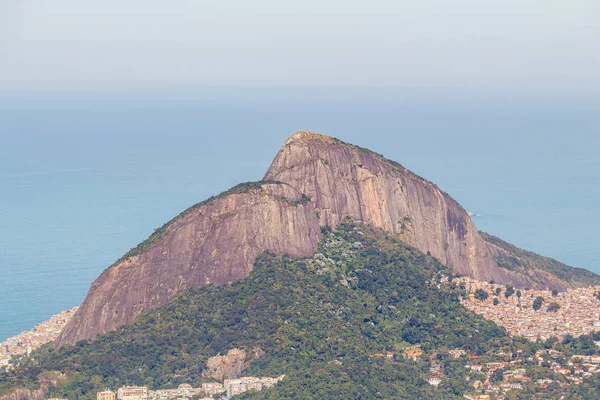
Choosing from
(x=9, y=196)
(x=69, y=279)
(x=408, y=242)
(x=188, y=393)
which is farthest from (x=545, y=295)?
(x=9, y=196)

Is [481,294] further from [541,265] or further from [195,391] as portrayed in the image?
[195,391]

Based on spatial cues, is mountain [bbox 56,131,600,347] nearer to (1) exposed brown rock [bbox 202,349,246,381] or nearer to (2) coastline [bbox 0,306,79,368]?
(2) coastline [bbox 0,306,79,368]

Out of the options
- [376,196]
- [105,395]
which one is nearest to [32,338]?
[105,395]

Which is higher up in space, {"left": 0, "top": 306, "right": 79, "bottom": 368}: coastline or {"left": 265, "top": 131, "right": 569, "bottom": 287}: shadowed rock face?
{"left": 265, "top": 131, "right": 569, "bottom": 287}: shadowed rock face

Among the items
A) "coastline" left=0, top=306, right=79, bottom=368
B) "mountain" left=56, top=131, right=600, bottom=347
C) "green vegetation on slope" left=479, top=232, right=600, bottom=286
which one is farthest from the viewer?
"green vegetation on slope" left=479, top=232, right=600, bottom=286

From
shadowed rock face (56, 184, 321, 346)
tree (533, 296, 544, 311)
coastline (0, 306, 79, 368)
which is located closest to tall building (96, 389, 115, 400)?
shadowed rock face (56, 184, 321, 346)

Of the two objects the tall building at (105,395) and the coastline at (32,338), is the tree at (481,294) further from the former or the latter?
the tall building at (105,395)

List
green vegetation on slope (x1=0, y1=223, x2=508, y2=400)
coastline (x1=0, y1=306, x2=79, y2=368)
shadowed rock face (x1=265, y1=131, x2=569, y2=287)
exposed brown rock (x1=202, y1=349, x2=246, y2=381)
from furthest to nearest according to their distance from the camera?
shadowed rock face (x1=265, y1=131, x2=569, y2=287) < coastline (x1=0, y1=306, x2=79, y2=368) < exposed brown rock (x1=202, y1=349, x2=246, y2=381) < green vegetation on slope (x1=0, y1=223, x2=508, y2=400)

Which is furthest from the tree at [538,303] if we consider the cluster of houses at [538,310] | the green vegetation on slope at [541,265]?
the green vegetation on slope at [541,265]
